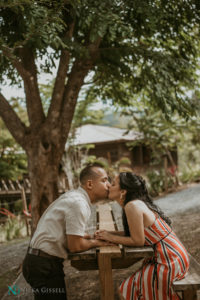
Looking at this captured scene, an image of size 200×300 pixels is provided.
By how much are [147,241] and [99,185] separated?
0.67 metres

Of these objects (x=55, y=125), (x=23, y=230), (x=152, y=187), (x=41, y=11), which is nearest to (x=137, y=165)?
(x=152, y=187)

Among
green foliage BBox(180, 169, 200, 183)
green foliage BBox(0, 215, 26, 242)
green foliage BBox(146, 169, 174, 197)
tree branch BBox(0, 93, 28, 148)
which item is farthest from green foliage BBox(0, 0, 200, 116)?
green foliage BBox(180, 169, 200, 183)

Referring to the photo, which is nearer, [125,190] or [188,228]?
[125,190]

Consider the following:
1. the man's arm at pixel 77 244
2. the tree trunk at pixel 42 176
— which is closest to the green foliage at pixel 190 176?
the tree trunk at pixel 42 176

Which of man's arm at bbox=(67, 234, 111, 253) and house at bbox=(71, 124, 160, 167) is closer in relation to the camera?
man's arm at bbox=(67, 234, 111, 253)

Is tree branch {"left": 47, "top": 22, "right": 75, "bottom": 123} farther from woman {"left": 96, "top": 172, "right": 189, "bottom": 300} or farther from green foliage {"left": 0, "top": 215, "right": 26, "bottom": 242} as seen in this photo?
green foliage {"left": 0, "top": 215, "right": 26, "bottom": 242}

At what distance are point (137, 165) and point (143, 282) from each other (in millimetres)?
22728

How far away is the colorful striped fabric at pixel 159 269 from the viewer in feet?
8.79

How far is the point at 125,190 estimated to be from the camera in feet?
9.53

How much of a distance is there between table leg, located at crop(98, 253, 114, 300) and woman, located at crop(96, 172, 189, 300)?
12 centimetres

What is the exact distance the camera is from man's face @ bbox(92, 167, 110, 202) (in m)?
2.87

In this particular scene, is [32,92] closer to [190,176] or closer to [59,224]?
[59,224]

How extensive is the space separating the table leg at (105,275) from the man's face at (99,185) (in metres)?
0.52

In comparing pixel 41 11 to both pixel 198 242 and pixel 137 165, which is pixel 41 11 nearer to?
pixel 198 242
